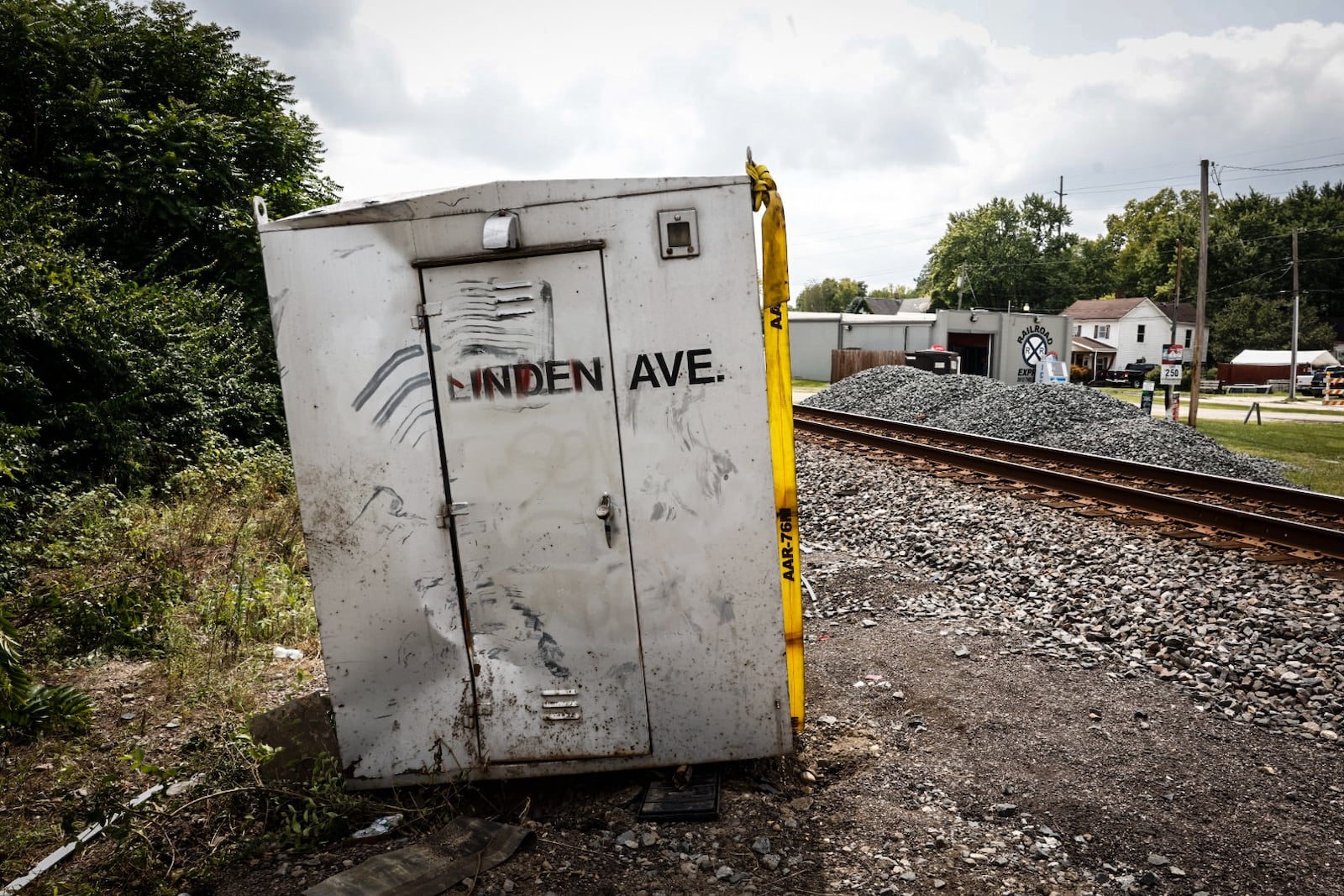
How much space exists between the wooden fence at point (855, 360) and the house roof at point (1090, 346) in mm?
37953

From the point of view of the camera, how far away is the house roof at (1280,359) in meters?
46.5

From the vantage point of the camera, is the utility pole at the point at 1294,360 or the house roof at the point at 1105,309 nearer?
the utility pole at the point at 1294,360

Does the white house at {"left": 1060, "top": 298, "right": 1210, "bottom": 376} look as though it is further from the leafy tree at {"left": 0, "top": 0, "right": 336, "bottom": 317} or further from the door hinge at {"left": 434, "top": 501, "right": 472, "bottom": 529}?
the door hinge at {"left": 434, "top": 501, "right": 472, "bottom": 529}

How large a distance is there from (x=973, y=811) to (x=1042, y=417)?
489 inches

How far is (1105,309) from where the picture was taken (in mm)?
66125

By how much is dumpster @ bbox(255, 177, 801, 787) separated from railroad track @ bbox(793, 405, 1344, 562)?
5484 mm

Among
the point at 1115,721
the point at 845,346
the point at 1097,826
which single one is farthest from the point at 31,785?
the point at 845,346

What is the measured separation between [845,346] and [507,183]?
1555 inches

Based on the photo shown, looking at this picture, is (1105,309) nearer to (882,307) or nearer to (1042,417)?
(882,307)

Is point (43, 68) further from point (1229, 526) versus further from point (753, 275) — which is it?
point (1229, 526)

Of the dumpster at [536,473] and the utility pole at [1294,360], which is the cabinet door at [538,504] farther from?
the utility pole at [1294,360]

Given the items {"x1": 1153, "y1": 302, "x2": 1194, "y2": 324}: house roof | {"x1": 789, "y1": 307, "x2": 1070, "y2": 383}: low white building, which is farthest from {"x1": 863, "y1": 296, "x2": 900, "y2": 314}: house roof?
{"x1": 789, "y1": 307, "x2": 1070, "y2": 383}: low white building

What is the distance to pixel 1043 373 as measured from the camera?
91.3ft

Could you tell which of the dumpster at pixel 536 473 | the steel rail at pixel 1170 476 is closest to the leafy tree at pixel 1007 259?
the steel rail at pixel 1170 476
